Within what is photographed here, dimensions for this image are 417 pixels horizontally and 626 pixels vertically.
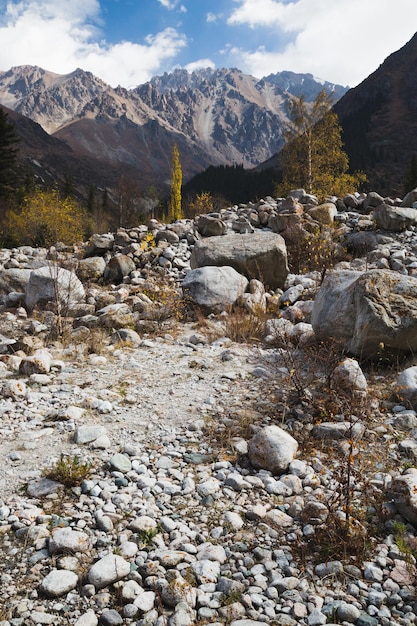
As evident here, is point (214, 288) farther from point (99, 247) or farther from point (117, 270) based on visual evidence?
point (99, 247)

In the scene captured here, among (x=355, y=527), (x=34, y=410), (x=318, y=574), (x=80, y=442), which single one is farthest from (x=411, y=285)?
(x=34, y=410)

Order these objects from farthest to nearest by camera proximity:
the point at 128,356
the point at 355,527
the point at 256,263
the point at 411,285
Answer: the point at 256,263 < the point at 128,356 < the point at 411,285 < the point at 355,527

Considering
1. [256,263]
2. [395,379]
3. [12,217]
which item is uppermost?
[12,217]

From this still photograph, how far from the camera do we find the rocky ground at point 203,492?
2447 mm

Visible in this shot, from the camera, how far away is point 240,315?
825 centimetres

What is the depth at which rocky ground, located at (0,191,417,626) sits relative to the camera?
2447 mm

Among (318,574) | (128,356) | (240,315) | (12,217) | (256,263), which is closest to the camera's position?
(318,574)

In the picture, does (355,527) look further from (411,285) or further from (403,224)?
(403,224)

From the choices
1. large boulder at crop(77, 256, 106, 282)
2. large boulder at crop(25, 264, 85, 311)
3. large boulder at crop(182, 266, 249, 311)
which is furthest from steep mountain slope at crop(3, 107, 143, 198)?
large boulder at crop(182, 266, 249, 311)

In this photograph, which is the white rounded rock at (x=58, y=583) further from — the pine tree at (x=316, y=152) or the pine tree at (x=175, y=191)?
the pine tree at (x=175, y=191)

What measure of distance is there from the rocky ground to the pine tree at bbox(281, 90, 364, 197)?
57.6ft

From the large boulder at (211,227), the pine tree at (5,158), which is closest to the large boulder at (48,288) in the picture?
the large boulder at (211,227)

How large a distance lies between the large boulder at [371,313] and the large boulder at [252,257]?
4.11m

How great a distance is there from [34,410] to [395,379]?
4369mm
